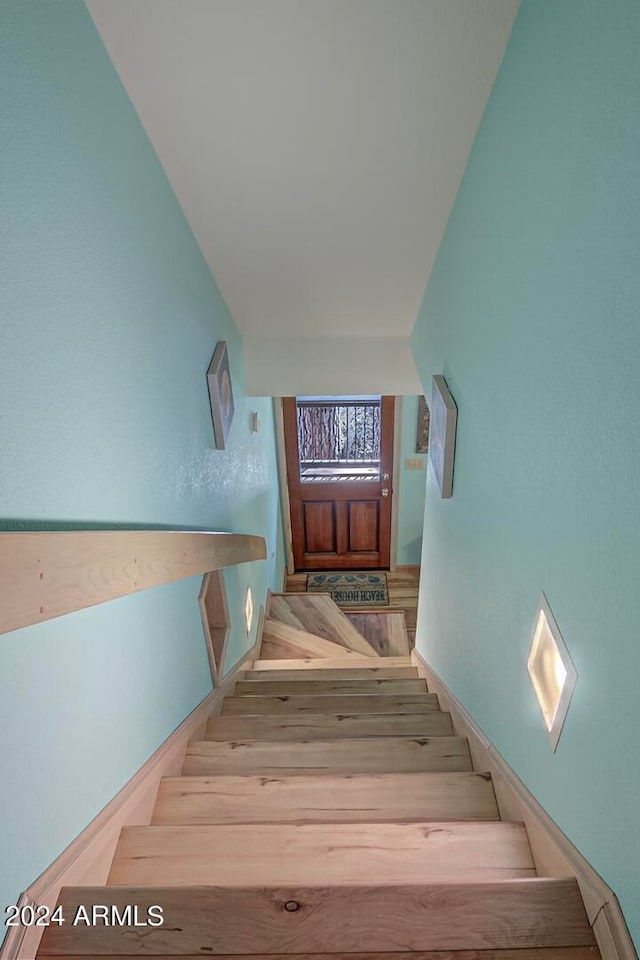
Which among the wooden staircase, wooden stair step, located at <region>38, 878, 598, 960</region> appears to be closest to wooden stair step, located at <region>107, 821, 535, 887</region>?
the wooden staircase

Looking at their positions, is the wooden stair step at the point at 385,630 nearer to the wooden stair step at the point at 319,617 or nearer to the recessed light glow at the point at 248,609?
the wooden stair step at the point at 319,617

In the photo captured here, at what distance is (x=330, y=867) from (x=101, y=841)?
506 mm

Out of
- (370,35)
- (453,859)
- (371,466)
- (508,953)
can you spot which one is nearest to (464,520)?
(453,859)

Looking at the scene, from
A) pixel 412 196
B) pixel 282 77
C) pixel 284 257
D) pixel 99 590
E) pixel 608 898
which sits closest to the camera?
pixel 608 898

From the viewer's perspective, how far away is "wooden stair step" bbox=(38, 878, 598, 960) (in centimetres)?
81

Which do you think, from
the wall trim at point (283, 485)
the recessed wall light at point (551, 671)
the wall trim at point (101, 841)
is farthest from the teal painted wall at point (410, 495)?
the recessed wall light at point (551, 671)

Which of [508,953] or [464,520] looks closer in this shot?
[508,953]

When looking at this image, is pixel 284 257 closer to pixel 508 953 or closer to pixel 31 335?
pixel 31 335

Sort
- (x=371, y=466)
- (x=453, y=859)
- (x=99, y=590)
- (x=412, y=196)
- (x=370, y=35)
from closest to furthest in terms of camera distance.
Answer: (x=99, y=590) < (x=453, y=859) < (x=370, y=35) < (x=412, y=196) < (x=371, y=466)

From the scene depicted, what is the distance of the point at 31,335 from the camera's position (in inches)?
32.9

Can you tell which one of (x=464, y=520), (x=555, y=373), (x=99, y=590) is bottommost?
(x=464, y=520)

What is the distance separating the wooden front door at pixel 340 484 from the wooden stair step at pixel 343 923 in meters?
4.47

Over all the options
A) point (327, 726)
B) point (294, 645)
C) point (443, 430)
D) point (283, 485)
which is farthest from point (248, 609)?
point (283, 485)

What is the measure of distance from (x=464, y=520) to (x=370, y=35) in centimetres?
148
